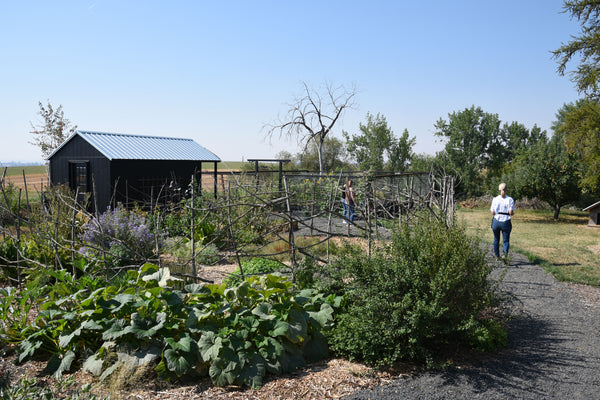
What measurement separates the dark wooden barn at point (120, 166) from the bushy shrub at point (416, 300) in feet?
31.6

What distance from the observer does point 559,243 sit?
11867 mm

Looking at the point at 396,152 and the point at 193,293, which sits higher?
the point at 396,152

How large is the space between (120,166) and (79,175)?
6.87 feet

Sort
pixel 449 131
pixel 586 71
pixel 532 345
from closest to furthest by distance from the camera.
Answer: pixel 532 345, pixel 586 71, pixel 449 131

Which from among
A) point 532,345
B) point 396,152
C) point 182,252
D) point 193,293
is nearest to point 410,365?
point 532,345

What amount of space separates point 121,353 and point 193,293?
786 millimetres

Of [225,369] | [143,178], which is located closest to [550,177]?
[143,178]

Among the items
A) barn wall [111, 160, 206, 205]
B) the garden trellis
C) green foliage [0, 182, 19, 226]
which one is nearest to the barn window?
barn wall [111, 160, 206, 205]

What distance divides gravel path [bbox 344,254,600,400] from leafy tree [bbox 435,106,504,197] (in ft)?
80.4

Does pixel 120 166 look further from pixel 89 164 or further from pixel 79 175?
pixel 79 175

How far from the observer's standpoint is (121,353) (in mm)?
3660

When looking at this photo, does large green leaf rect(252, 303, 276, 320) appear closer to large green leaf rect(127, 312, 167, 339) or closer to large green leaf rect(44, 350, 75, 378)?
large green leaf rect(127, 312, 167, 339)

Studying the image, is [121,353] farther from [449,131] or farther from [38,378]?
[449,131]

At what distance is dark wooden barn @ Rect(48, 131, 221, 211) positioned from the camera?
13586 millimetres
